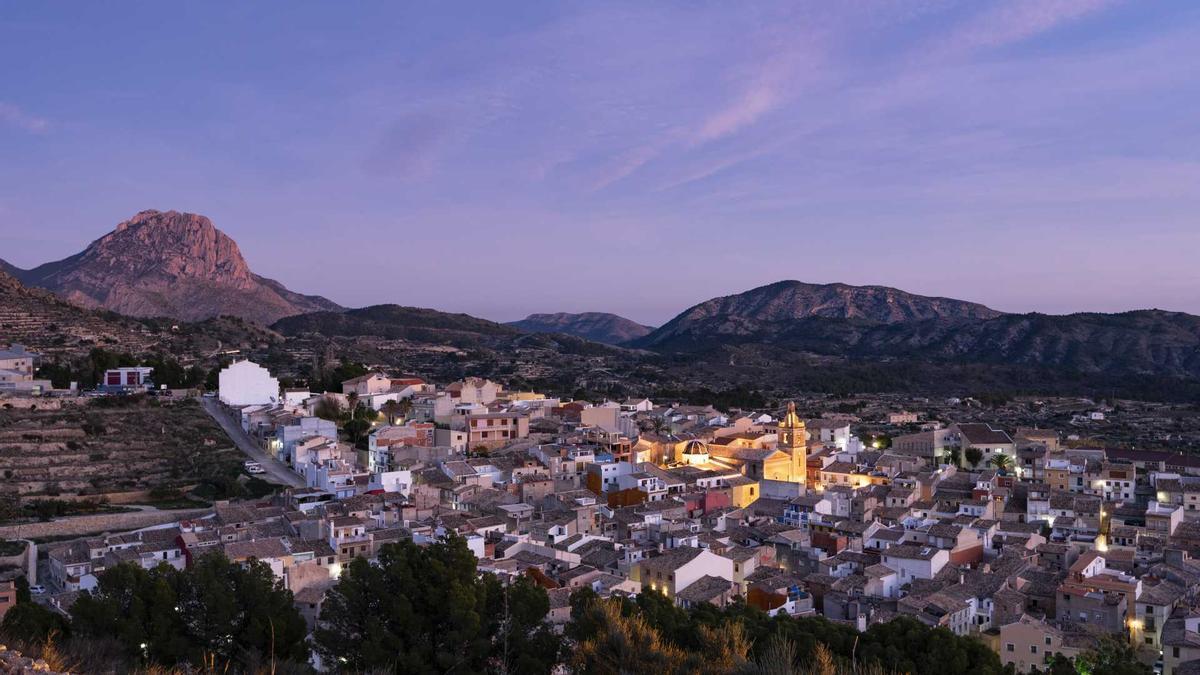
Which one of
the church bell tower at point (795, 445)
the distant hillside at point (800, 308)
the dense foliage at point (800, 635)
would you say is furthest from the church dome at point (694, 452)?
the distant hillside at point (800, 308)

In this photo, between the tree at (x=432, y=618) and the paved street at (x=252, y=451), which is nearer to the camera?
the tree at (x=432, y=618)

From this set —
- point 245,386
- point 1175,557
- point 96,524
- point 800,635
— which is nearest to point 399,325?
point 245,386

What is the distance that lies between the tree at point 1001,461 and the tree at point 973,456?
41 centimetres

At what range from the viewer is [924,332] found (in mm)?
110500

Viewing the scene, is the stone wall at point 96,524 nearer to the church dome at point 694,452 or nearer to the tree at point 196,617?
the tree at point 196,617

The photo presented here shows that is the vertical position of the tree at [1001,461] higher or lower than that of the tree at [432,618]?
lower

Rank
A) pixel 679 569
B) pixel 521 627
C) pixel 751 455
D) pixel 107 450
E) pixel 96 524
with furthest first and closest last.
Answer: pixel 751 455 → pixel 107 450 → pixel 96 524 → pixel 679 569 → pixel 521 627

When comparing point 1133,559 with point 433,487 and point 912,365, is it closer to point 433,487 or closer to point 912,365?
point 433,487

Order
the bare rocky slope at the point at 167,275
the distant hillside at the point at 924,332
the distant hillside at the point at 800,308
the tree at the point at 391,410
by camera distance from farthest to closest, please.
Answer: the distant hillside at the point at 800,308 → the bare rocky slope at the point at 167,275 → the distant hillside at the point at 924,332 → the tree at the point at 391,410

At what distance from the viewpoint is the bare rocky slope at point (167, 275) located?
101 m

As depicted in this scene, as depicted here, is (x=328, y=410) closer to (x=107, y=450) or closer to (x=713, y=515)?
(x=107, y=450)

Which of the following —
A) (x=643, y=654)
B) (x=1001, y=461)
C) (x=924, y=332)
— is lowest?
(x=1001, y=461)

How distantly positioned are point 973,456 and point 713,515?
540 inches

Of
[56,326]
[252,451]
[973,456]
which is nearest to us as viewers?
[252,451]
